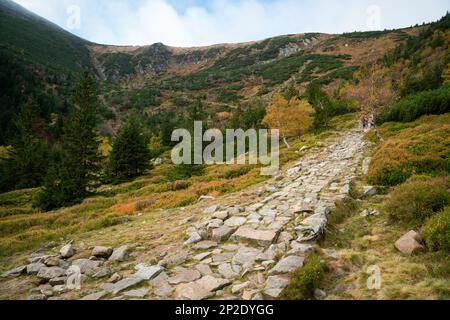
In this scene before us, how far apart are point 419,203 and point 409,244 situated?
1681 mm

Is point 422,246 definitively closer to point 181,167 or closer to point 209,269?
point 209,269

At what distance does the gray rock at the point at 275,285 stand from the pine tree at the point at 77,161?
24.4m

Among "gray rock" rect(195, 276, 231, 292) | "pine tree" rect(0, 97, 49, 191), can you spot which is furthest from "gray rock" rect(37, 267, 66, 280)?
"pine tree" rect(0, 97, 49, 191)

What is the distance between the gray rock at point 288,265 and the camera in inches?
205

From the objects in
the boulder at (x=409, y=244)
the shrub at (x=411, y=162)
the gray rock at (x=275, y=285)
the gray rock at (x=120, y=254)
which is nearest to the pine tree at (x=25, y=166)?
the gray rock at (x=120, y=254)

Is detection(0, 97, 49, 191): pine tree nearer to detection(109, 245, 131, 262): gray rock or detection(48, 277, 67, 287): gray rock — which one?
detection(109, 245, 131, 262): gray rock

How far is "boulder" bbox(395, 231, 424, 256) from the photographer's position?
5555mm

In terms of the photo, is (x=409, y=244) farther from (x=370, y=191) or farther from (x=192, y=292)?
(x=370, y=191)

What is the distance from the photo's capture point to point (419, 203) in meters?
6.83

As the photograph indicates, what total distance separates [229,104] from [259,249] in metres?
92.3

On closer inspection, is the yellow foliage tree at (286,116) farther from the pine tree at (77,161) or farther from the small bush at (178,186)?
the pine tree at (77,161)

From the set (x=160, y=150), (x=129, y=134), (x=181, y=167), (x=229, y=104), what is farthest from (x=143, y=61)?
(x=181, y=167)

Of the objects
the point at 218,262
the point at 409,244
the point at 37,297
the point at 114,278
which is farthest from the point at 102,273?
the point at 409,244

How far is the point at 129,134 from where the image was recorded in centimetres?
3744
